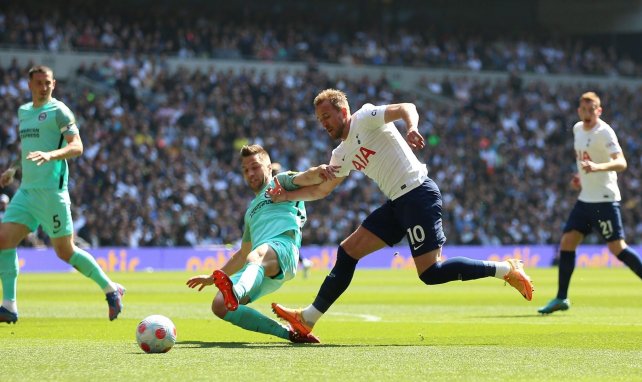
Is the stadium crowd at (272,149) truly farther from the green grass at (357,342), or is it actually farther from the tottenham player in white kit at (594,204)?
the tottenham player in white kit at (594,204)

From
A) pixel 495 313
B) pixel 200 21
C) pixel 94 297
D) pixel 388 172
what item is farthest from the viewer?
pixel 200 21

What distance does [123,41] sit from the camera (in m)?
38.9

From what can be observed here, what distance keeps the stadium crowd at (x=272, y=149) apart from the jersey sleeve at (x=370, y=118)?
21.7 metres

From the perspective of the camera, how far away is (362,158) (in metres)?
9.80

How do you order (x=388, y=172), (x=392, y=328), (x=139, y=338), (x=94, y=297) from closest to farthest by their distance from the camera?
(x=139, y=338), (x=388, y=172), (x=392, y=328), (x=94, y=297)

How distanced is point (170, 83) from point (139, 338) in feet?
96.9

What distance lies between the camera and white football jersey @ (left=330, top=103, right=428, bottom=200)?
32.0ft

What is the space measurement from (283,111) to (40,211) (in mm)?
27373

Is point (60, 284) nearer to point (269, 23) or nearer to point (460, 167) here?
point (460, 167)

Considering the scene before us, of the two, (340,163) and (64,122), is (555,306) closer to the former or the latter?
(340,163)

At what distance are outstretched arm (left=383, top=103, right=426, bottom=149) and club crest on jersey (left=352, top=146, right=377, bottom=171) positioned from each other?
41 cm

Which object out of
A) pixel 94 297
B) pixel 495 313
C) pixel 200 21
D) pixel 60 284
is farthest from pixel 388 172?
pixel 200 21

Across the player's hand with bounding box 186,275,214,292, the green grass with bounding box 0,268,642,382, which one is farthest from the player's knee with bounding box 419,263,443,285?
the player's hand with bounding box 186,275,214,292

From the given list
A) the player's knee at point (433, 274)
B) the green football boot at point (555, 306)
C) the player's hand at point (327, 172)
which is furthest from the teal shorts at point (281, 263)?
the green football boot at point (555, 306)
